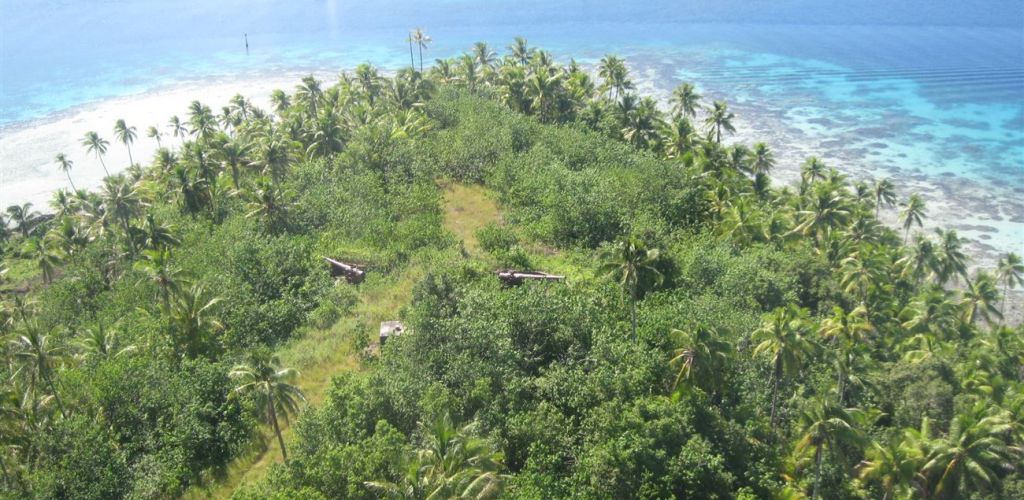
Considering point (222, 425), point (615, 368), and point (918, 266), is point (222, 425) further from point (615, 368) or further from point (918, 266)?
point (918, 266)

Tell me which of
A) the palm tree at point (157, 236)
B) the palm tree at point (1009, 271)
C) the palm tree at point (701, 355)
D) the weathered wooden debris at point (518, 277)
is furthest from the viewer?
the palm tree at point (1009, 271)

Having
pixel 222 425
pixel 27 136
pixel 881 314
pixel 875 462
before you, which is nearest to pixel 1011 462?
pixel 875 462

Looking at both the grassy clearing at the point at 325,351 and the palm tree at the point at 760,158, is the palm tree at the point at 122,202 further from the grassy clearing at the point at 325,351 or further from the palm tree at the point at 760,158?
the palm tree at the point at 760,158

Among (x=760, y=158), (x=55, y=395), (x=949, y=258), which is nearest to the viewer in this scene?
(x=55, y=395)

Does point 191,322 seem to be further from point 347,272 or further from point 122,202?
point 122,202

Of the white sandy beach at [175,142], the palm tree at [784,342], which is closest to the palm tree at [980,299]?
the white sandy beach at [175,142]

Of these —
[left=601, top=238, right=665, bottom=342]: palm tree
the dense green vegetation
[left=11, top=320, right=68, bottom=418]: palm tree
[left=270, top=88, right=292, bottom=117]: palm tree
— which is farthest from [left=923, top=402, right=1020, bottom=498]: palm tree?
[left=270, top=88, right=292, bottom=117]: palm tree

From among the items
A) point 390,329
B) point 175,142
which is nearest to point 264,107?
point 175,142
